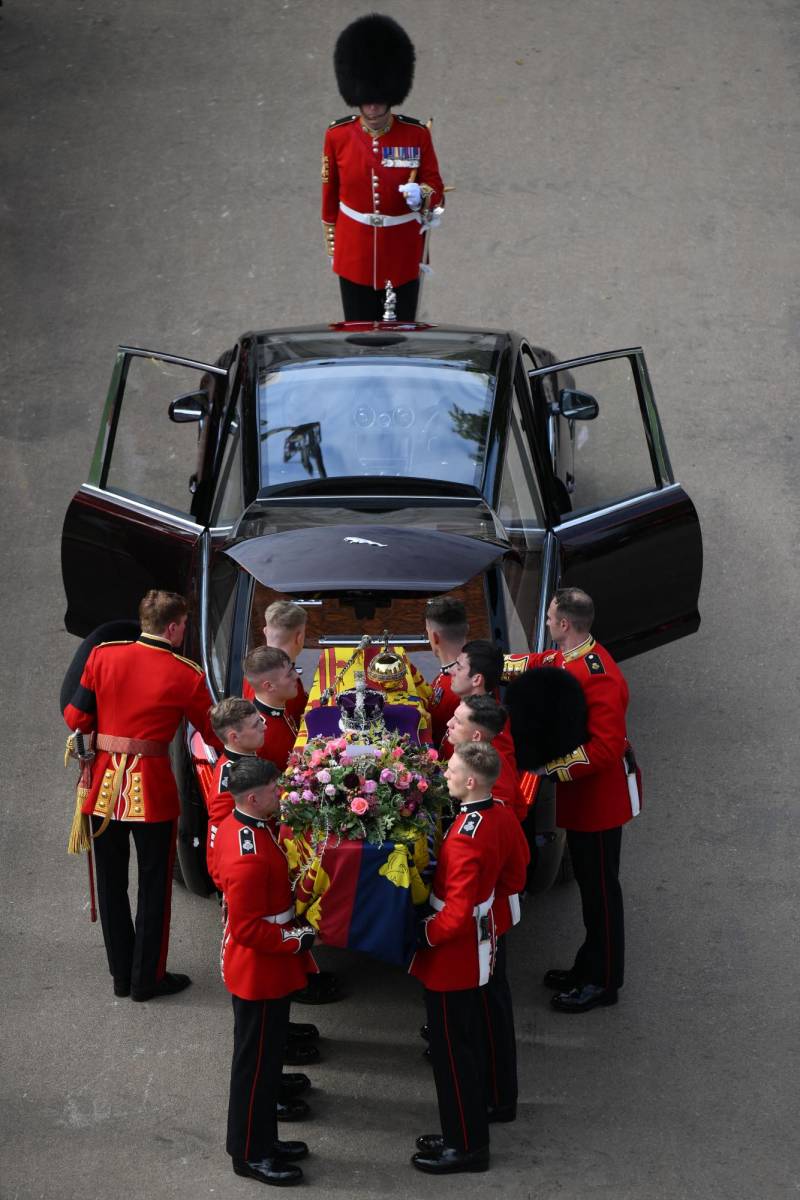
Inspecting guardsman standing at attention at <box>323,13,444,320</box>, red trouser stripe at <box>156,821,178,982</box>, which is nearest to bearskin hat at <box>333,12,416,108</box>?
guardsman standing at attention at <box>323,13,444,320</box>

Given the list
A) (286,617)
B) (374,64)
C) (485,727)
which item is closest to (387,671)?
(286,617)

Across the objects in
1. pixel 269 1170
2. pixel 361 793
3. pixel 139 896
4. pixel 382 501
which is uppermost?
pixel 382 501

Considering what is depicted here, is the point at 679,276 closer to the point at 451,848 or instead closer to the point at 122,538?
the point at 122,538

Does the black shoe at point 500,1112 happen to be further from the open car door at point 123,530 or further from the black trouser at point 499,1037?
the open car door at point 123,530

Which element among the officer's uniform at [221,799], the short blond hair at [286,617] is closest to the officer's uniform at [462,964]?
Answer: the officer's uniform at [221,799]

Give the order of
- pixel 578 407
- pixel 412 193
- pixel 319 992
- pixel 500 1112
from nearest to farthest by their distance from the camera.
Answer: pixel 500 1112, pixel 319 992, pixel 578 407, pixel 412 193

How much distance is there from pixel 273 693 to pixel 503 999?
4.10ft

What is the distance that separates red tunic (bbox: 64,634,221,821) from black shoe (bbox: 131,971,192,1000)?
670 mm

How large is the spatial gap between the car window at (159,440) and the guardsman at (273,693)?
3.24 meters

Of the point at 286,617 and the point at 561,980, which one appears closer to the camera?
the point at 286,617

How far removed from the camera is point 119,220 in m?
12.0

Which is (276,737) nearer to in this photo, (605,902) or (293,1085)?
(293,1085)

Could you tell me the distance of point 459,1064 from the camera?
5.12m

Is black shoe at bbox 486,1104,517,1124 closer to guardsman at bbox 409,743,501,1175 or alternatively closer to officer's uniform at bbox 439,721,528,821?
guardsman at bbox 409,743,501,1175
